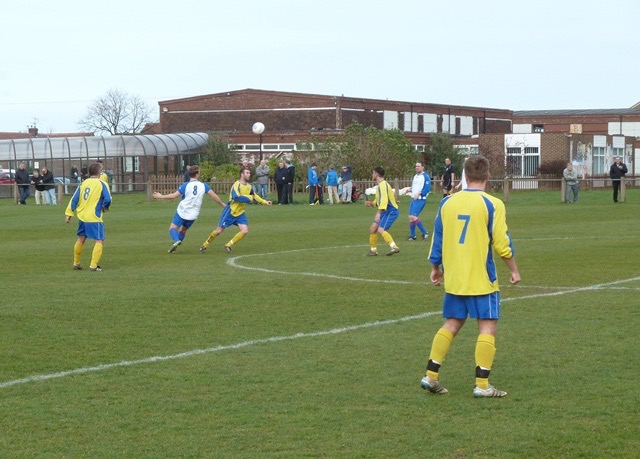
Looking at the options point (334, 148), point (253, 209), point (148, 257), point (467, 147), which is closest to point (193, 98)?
point (467, 147)

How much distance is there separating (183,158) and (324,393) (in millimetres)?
56349

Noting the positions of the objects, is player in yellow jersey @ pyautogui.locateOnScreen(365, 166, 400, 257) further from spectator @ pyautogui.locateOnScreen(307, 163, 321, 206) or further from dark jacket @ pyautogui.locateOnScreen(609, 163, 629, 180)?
dark jacket @ pyautogui.locateOnScreen(609, 163, 629, 180)

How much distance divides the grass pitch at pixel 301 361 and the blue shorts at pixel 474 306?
584 mm

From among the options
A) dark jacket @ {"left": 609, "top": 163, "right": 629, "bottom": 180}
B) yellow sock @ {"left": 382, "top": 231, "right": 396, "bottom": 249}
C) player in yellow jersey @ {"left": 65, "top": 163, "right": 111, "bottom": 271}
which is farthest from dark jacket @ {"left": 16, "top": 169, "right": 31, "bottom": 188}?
player in yellow jersey @ {"left": 65, "top": 163, "right": 111, "bottom": 271}

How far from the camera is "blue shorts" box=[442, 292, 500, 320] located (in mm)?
7988

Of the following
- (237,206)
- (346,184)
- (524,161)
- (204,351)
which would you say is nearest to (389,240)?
(237,206)

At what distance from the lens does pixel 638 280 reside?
49.6 ft

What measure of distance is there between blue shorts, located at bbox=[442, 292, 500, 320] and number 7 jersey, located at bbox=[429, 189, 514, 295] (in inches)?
2.1

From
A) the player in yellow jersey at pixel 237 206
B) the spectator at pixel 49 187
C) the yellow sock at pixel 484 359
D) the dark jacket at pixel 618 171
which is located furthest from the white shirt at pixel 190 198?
the spectator at pixel 49 187

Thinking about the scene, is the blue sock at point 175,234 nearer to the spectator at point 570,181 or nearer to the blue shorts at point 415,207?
the blue shorts at point 415,207

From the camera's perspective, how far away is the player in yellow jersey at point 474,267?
7980mm

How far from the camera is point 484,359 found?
7.94 m

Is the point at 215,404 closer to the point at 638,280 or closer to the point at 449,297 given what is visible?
the point at 449,297

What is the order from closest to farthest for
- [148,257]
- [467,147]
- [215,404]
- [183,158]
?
[215,404]
[148,257]
[183,158]
[467,147]
